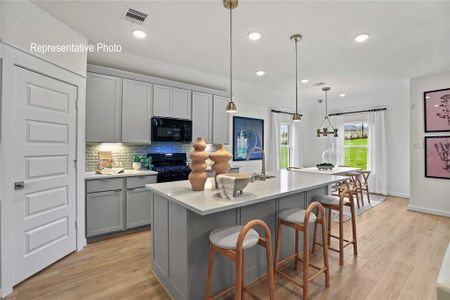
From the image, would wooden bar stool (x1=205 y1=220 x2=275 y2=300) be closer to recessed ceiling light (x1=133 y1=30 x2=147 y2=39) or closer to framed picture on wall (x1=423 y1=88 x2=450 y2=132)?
recessed ceiling light (x1=133 y1=30 x2=147 y2=39)

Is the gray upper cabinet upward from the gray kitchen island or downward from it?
Answer: upward

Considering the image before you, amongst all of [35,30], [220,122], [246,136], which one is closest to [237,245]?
[35,30]

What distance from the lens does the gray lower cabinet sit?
295 centimetres

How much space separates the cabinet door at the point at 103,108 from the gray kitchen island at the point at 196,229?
5.43ft

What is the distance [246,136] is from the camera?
17.6 ft

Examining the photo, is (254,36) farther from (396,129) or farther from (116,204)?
(396,129)

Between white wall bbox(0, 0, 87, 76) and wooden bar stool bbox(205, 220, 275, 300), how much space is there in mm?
2550

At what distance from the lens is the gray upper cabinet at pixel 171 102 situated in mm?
3734

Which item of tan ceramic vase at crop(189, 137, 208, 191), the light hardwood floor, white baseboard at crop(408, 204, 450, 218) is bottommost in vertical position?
the light hardwood floor

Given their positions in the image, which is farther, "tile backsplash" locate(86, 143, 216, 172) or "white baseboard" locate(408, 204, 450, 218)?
"white baseboard" locate(408, 204, 450, 218)

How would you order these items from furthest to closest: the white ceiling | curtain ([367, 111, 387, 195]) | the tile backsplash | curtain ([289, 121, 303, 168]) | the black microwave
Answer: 1. curtain ([289, 121, 303, 168])
2. curtain ([367, 111, 387, 195])
3. the black microwave
4. the tile backsplash
5. the white ceiling

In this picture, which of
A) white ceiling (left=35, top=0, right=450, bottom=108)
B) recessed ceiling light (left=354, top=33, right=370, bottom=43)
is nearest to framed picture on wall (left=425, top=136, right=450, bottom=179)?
white ceiling (left=35, top=0, right=450, bottom=108)

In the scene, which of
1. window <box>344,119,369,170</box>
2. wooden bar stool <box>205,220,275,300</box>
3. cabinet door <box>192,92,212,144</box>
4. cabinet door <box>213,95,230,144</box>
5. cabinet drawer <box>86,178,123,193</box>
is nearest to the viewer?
wooden bar stool <box>205,220,275,300</box>

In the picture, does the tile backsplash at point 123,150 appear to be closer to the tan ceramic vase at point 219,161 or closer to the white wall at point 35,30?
the white wall at point 35,30
